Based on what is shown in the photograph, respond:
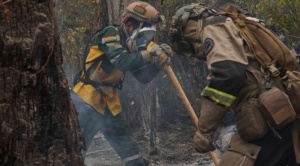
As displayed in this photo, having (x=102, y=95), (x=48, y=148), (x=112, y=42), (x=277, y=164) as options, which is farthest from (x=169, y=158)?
(x=48, y=148)

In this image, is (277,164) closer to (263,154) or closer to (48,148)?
(263,154)

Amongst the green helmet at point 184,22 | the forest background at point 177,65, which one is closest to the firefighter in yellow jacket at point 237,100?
the green helmet at point 184,22

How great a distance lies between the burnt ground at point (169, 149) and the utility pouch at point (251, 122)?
2926mm

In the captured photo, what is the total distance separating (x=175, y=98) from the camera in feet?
28.8

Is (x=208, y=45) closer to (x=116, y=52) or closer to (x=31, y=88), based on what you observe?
(x=31, y=88)

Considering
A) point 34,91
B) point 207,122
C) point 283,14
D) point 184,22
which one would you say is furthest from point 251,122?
point 283,14

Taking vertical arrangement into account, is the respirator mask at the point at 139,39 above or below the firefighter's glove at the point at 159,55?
above

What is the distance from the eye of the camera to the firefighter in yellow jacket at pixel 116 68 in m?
5.38

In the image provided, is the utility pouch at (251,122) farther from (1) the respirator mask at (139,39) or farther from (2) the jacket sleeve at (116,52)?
(1) the respirator mask at (139,39)

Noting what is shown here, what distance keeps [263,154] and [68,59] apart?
25.5 feet

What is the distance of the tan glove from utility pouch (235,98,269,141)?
149 millimetres

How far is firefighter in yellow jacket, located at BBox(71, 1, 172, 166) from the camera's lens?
5.38 metres

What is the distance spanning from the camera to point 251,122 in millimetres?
3617

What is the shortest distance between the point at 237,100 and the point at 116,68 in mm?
1986
